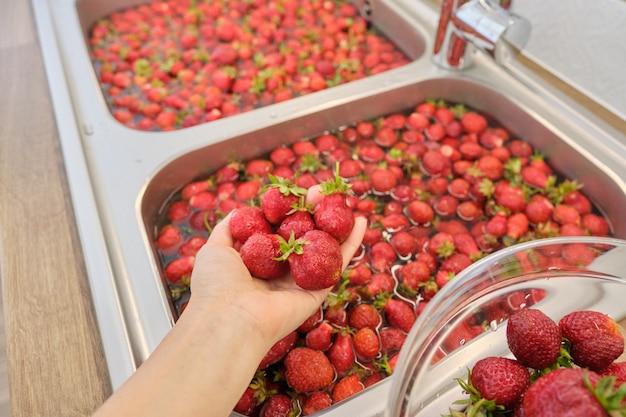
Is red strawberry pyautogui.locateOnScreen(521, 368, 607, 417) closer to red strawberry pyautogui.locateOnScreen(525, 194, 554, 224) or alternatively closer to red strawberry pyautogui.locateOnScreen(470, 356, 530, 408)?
red strawberry pyautogui.locateOnScreen(470, 356, 530, 408)

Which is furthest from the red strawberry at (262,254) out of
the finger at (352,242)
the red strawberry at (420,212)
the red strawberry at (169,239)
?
the red strawberry at (420,212)

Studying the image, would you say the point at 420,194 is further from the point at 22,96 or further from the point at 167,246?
the point at 22,96

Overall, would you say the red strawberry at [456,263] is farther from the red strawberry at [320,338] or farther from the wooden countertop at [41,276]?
the wooden countertop at [41,276]

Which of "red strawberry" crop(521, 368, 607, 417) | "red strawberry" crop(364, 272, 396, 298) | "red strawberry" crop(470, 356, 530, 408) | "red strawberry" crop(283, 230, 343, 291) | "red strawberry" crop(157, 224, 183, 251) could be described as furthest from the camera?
"red strawberry" crop(157, 224, 183, 251)

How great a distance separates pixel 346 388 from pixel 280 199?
1.22ft

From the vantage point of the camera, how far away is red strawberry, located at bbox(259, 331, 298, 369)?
885mm

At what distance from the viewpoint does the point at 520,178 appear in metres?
1.28

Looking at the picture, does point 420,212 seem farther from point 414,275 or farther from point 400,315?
point 400,315

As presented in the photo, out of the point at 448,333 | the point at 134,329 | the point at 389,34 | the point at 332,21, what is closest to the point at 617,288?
the point at 448,333

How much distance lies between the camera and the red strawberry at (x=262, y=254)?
821mm

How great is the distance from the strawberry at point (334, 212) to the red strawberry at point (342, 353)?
0.21 meters

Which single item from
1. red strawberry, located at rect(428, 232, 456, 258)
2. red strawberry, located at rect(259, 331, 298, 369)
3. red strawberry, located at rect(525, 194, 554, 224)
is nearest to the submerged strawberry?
red strawberry, located at rect(259, 331, 298, 369)

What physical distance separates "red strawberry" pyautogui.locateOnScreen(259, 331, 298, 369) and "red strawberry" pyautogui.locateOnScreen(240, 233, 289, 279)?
5.6 inches

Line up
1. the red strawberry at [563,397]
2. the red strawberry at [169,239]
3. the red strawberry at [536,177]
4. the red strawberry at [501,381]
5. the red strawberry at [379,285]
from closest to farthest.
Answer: the red strawberry at [563,397] < the red strawberry at [501,381] < the red strawberry at [379,285] < the red strawberry at [169,239] < the red strawberry at [536,177]
